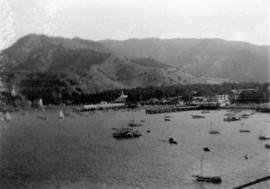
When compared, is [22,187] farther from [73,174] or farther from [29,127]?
[29,127]

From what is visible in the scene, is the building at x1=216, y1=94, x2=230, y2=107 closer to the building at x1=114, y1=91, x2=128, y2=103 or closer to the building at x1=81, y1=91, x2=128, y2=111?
the building at x1=81, y1=91, x2=128, y2=111

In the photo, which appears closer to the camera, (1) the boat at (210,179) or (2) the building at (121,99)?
(1) the boat at (210,179)

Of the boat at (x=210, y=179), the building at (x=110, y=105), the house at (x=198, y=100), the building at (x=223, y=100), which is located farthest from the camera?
the building at (x=110, y=105)

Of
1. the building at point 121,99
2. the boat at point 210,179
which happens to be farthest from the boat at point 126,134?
the building at point 121,99

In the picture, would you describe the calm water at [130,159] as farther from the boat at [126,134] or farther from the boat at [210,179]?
the boat at [126,134]

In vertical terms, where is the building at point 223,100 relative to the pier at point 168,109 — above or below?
above

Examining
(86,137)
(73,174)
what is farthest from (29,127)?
(73,174)

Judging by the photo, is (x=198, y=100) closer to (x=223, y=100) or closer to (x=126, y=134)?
(x=223, y=100)

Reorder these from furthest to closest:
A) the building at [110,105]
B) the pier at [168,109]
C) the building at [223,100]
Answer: the building at [110,105], the building at [223,100], the pier at [168,109]
